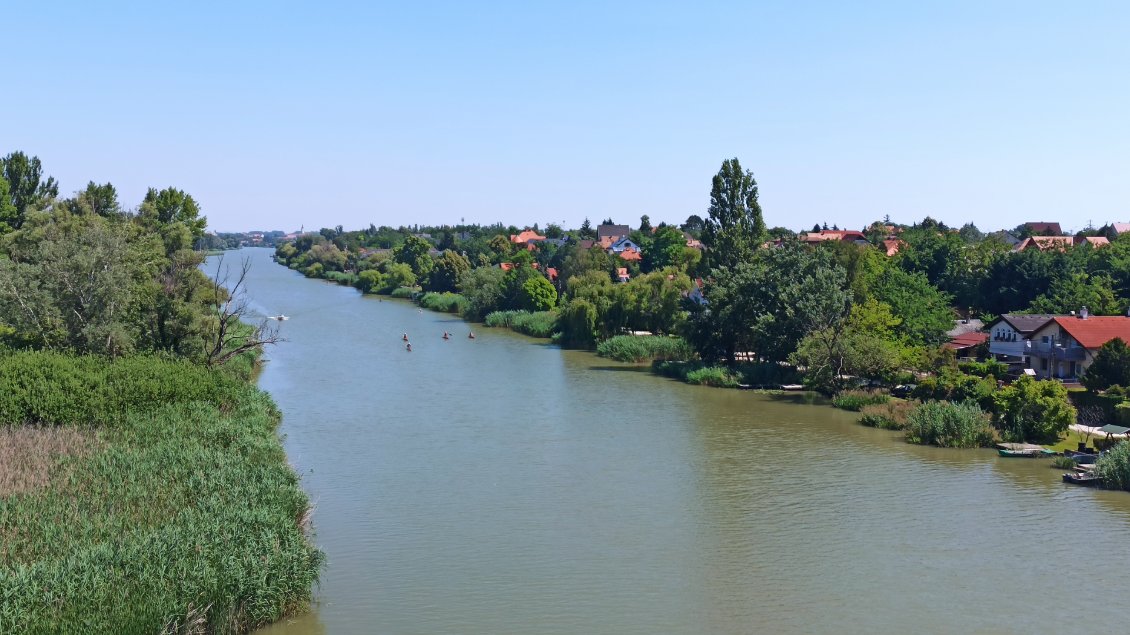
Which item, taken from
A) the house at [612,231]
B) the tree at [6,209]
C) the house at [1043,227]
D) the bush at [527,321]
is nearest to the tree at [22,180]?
the tree at [6,209]

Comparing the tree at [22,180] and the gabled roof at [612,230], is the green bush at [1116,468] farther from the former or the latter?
the gabled roof at [612,230]

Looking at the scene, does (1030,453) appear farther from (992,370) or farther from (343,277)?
(343,277)

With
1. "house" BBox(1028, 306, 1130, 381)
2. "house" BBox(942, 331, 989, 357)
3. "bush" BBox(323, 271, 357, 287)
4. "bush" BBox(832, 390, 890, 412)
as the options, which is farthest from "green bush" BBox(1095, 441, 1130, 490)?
"bush" BBox(323, 271, 357, 287)

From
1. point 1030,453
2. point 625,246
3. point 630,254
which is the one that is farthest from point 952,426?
point 625,246

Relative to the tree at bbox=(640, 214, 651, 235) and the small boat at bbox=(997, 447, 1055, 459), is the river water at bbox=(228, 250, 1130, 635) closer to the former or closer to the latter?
the small boat at bbox=(997, 447, 1055, 459)

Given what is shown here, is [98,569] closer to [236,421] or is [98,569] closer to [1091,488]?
[236,421]

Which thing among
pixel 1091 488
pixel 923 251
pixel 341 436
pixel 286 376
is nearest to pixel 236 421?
pixel 341 436

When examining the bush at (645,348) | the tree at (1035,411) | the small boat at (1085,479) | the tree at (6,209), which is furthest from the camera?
the tree at (6,209)
